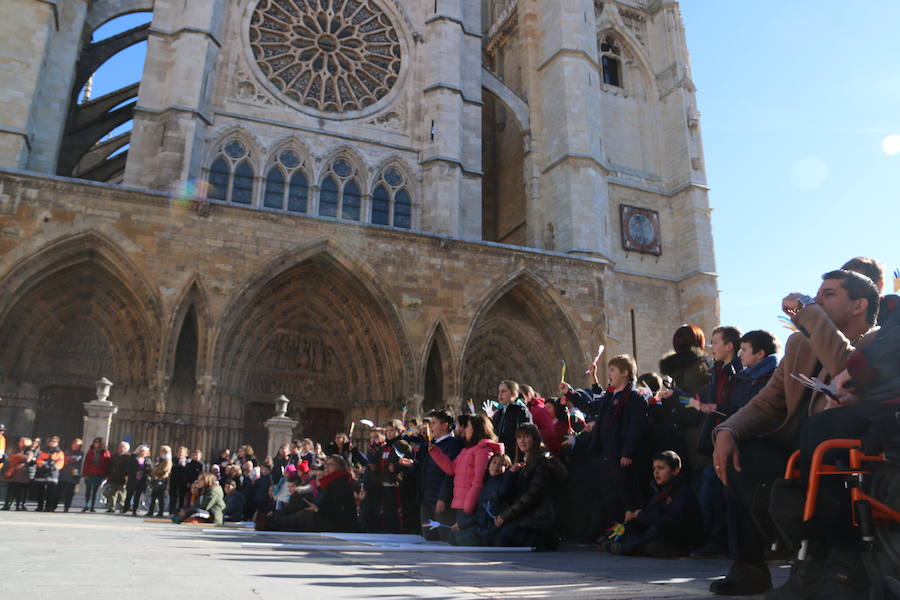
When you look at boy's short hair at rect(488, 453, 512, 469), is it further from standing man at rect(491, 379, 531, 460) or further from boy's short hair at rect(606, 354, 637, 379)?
boy's short hair at rect(606, 354, 637, 379)

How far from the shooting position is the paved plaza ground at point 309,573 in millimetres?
2064

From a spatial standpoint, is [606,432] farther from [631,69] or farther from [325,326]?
[631,69]

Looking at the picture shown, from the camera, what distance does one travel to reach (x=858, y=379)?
6.49ft

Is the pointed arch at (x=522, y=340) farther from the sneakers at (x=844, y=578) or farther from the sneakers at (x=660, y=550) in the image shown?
the sneakers at (x=844, y=578)

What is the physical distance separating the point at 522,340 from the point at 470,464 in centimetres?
987

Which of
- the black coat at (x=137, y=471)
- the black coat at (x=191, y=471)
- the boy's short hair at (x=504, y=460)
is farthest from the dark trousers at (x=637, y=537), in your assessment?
the black coat at (x=137, y=471)

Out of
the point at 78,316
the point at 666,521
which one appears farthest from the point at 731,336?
the point at 78,316

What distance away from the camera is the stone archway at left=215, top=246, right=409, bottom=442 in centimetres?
1309

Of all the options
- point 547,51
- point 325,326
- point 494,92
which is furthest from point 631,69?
point 325,326

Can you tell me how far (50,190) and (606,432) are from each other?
10.7 meters

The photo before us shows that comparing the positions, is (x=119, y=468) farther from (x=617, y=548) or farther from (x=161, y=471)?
(x=617, y=548)

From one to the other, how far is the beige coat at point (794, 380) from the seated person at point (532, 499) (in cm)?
244

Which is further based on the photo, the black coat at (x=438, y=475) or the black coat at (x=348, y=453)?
the black coat at (x=348, y=453)

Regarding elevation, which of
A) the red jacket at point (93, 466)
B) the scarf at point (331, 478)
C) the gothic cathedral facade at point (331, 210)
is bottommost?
the scarf at point (331, 478)
